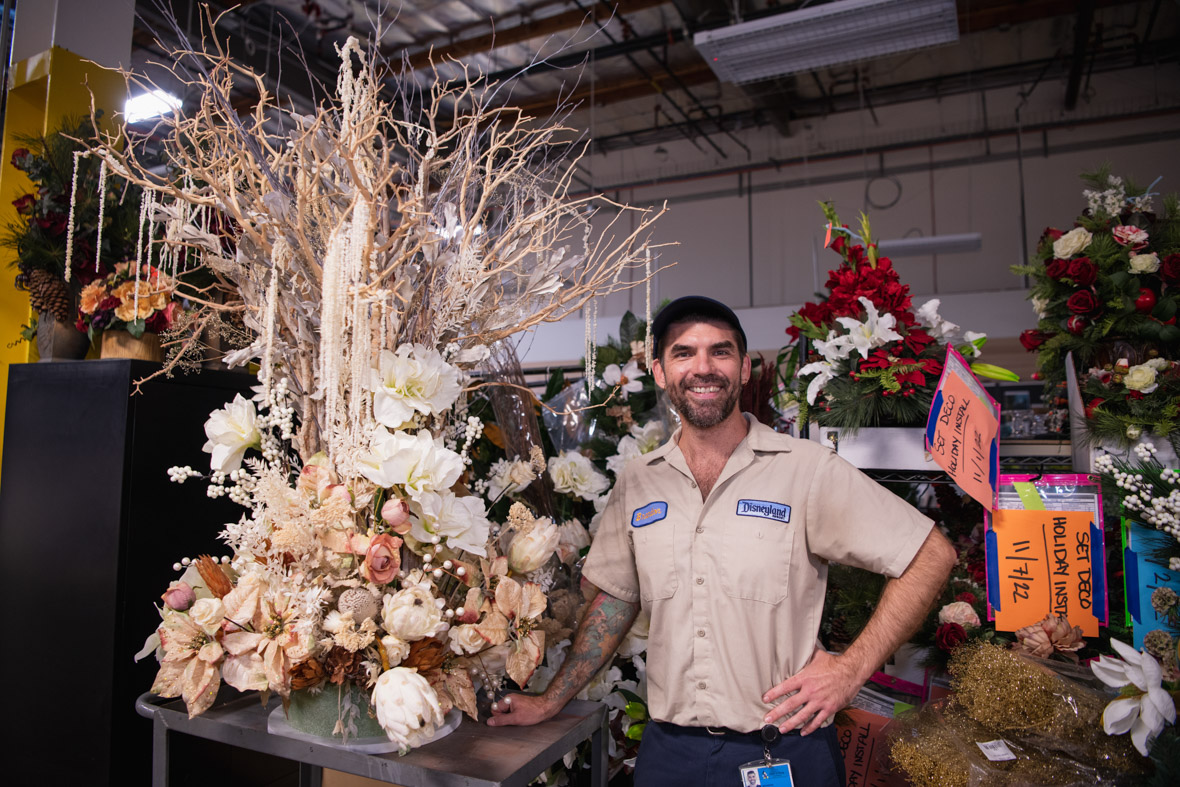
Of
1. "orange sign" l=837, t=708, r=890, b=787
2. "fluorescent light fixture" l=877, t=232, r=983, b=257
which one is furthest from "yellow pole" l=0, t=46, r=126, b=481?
"fluorescent light fixture" l=877, t=232, r=983, b=257

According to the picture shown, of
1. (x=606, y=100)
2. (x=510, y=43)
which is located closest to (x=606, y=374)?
(x=510, y=43)

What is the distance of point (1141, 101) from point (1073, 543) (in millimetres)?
7741

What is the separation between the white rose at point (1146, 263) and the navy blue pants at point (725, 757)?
1478mm

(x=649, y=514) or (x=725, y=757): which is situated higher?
(x=649, y=514)

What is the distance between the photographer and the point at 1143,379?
1.93 meters

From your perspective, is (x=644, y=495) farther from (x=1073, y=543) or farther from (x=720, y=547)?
(x=1073, y=543)

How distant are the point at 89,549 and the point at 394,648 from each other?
1.24 m

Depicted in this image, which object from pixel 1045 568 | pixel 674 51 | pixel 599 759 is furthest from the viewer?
pixel 674 51

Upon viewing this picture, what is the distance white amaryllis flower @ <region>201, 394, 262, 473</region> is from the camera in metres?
1.27

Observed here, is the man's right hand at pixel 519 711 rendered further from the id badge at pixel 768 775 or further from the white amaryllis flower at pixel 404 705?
the id badge at pixel 768 775

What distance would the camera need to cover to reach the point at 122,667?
1.82m

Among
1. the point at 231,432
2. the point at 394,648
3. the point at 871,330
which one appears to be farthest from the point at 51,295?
the point at 871,330

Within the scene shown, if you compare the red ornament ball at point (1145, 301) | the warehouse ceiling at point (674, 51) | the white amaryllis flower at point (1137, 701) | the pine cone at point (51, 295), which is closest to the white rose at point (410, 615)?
the white amaryllis flower at point (1137, 701)

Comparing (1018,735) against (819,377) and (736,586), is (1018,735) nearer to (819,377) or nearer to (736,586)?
(736,586)
